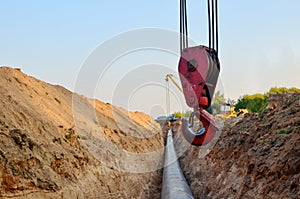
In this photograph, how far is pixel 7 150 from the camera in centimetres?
566

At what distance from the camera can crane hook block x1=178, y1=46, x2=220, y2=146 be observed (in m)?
5.33

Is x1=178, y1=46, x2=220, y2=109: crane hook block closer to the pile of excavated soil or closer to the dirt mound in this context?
the dirt mound

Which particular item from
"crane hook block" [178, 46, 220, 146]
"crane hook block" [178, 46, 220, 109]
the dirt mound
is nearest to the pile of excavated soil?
the dirt mound

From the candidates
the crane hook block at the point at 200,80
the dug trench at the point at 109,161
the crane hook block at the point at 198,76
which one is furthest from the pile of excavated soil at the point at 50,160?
the crane hook block at the point at 198,76

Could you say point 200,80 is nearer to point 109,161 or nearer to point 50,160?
point 50,160

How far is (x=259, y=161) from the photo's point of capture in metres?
5.55

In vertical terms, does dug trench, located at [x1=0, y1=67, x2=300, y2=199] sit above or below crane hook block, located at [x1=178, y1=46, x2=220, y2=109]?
below

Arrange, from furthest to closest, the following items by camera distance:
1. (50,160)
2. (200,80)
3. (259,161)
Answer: (50,160) < (259,161) < (200,80)

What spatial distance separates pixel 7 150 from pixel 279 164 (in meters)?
4.25

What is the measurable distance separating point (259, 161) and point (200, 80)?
165 cm

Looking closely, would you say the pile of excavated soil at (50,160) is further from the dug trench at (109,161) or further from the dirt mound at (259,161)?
the dirt mound at (259,161)

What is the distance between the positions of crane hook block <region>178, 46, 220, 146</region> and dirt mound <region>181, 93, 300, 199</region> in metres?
0.96

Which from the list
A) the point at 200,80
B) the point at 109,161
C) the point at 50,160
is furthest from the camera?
the point at 109,161

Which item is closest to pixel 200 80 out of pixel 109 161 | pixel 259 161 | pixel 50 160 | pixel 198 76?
pixel 198 76
